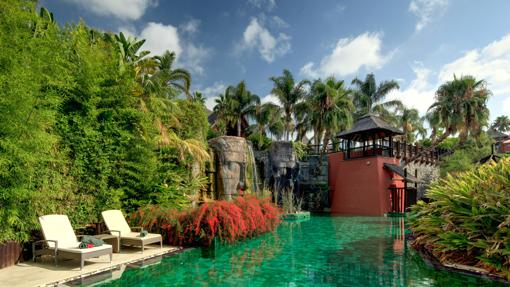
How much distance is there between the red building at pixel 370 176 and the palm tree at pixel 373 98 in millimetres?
11307

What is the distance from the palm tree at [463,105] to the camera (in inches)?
796

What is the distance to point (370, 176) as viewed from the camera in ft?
60.2

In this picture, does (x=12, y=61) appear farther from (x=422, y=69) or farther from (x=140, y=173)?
(x=422, y=69)

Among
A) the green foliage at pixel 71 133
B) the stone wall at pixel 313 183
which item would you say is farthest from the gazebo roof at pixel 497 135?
the green foliage at pixel 71 133

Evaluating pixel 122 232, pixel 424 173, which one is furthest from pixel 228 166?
pixel 424 173

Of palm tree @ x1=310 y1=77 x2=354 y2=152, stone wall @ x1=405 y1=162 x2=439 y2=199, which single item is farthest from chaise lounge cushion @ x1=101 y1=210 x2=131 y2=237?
stone wall @ x1=405 y1=162 x2=439 y2=199

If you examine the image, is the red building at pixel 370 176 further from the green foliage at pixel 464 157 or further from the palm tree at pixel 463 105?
the green foliage at pixel 464 157

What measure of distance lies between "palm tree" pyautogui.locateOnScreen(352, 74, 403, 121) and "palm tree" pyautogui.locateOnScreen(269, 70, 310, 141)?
344 inches

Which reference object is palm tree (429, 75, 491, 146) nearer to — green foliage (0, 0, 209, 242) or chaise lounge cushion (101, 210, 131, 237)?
green foliage (0, 0, 209, 242)

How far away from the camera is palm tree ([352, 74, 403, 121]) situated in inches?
1216

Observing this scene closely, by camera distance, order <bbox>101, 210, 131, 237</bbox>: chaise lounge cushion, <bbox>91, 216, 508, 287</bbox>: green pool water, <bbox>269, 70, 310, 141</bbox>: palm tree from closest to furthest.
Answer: <bbox>91, 216, 508, 287</bbox>: green pool water → <bbox>101, 210, 131, 237</bbox>: chaise lounge cushion → <bbox>269, 70, 310, 141</bbox>: palm tree

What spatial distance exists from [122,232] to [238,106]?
22.6 metres

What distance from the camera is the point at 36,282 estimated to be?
4645mm

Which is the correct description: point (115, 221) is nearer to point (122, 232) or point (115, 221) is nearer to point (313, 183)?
point (122, 232)
